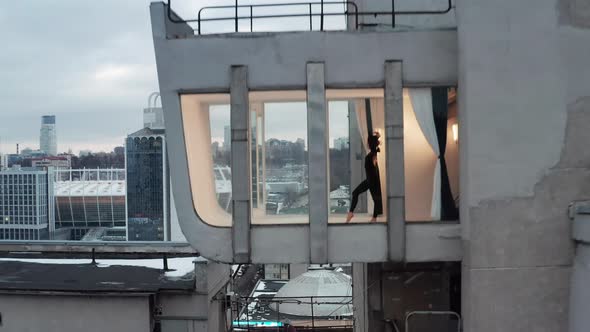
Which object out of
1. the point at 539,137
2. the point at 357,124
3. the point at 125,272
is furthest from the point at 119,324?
the point at 539,137

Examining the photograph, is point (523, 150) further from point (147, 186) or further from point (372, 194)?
point (147, 186)

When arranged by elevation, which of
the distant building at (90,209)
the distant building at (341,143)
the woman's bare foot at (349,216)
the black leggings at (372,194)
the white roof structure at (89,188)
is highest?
the distant building at (341,143)

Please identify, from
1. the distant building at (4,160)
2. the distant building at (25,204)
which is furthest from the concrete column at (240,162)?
the distant building at (4,160)

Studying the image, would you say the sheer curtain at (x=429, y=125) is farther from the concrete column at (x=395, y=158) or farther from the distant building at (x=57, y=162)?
the distant building at (x=57, y=162)

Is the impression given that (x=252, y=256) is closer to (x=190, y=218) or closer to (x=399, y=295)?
(x=190, y=218)

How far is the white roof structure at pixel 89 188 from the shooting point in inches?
4355

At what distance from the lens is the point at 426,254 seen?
786cm

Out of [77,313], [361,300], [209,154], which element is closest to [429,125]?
[209,154]

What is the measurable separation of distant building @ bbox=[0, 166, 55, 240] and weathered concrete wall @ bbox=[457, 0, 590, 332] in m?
115

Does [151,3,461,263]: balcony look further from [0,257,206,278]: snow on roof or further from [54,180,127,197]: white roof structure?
[54,180,127,197]: white roof structure

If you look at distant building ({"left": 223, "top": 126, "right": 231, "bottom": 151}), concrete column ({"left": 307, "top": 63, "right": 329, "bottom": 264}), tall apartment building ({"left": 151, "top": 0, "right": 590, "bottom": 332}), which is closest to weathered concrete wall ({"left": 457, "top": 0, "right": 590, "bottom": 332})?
tall apartment building ({"left": 151, "top": 0, "right": 590, "bottom": 332})

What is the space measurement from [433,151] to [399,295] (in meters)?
3.46

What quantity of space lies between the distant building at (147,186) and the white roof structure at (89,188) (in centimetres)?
1941

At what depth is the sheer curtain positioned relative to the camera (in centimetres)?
795
